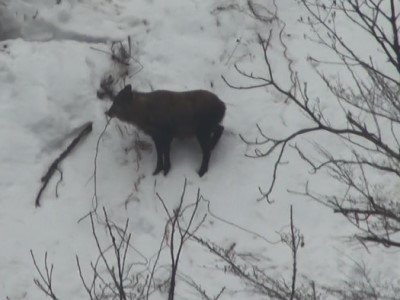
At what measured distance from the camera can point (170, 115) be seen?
30.9 ft

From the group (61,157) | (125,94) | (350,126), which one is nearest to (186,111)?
(125,94)

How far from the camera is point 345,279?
825 cm

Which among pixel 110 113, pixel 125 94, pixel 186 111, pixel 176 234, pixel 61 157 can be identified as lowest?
pixel 61 157

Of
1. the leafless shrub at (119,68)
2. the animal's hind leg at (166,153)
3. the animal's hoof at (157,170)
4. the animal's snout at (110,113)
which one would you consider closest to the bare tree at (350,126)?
the animal's hind leg at (166,153)

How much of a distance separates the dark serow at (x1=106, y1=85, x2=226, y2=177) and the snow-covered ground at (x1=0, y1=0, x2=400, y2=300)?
35cm

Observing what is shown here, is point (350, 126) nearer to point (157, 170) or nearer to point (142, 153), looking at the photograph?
point (157, 170)

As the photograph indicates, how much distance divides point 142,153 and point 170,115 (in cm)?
73

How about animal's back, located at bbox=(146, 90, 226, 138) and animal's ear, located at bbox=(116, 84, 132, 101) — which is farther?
animal's ear, located at bbox=(116, 84, 132, 101)

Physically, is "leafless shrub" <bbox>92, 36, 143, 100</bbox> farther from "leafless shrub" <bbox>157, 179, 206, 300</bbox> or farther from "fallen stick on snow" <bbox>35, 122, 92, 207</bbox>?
"leafless shrub" <bbox>157, 179, 206, 300</bbox>

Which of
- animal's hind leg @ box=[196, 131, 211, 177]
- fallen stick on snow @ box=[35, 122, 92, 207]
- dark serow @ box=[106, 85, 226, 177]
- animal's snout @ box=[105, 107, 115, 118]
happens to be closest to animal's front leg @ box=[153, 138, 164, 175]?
dark serow @ box=[106, 85, 226, 177]

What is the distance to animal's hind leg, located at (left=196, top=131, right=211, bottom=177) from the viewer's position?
944 cm

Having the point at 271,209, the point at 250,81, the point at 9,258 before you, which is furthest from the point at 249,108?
the point at 9,258

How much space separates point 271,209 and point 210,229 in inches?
28.4

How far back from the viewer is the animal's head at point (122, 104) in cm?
954
